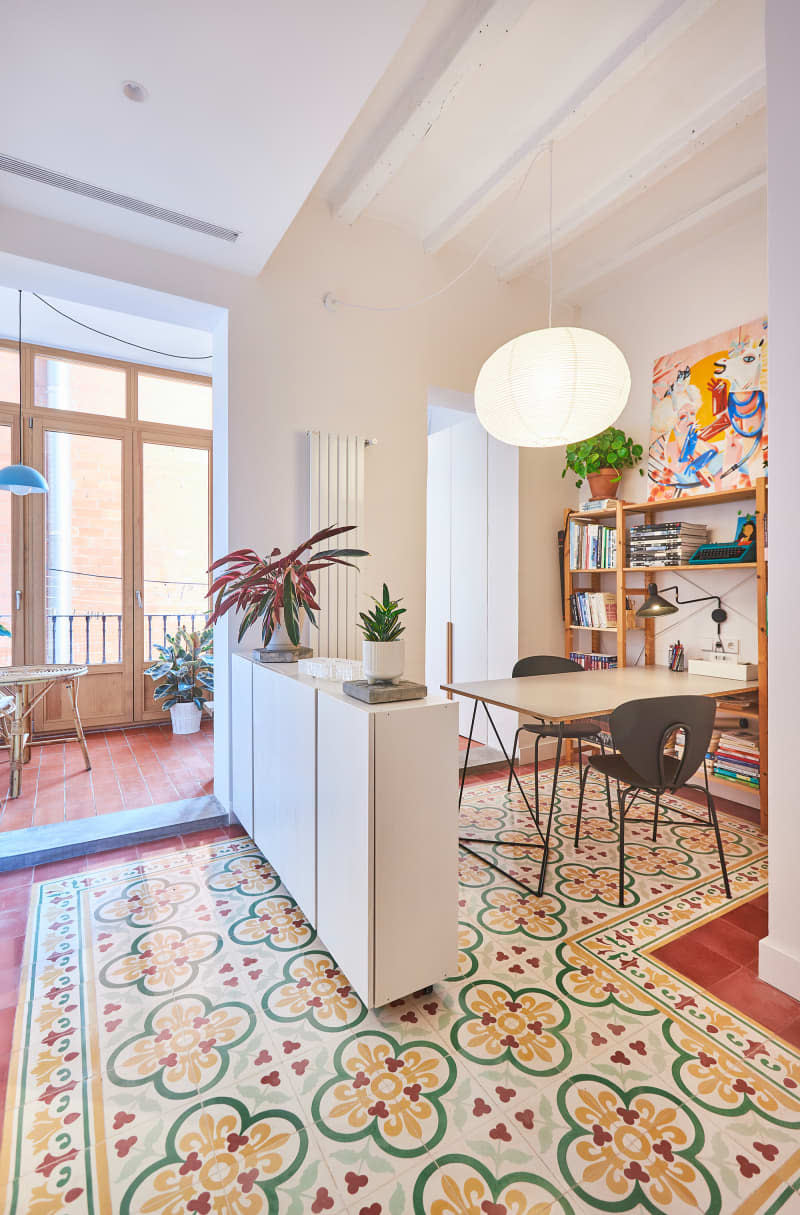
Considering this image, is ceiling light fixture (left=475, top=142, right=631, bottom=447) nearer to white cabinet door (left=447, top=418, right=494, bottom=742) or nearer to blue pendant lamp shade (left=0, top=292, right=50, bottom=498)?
white cabinet door (left=447, top=418, right=494, bottom=742)

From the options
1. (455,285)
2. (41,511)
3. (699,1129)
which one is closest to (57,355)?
(41,511)

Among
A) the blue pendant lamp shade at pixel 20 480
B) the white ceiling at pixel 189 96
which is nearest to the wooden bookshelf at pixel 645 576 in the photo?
the white ceiling at pixel 189 96

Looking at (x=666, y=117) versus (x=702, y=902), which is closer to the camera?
(x=702, y=902)

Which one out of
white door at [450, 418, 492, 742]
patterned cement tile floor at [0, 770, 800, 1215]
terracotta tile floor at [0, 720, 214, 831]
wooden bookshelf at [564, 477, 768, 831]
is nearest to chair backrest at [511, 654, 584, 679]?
wooden bookshelf at [564, 477, 768, 831]

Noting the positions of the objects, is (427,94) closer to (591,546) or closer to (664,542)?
(664,542)

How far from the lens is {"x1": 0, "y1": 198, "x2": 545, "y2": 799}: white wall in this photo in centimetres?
281

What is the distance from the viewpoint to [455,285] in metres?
3.75

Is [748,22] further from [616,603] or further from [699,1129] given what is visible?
[699,1129]

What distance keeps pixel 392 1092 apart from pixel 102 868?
1773 mm

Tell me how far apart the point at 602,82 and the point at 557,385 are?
1.26m

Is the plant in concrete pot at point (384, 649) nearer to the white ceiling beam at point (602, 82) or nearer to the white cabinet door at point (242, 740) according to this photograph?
the white cabinet door at point (242, 740)

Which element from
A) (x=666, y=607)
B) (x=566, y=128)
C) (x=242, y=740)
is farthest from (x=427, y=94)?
(x=242, y=740)

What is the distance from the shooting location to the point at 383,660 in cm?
168

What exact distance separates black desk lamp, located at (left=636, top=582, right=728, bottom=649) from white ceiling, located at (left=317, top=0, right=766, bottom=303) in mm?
2168
